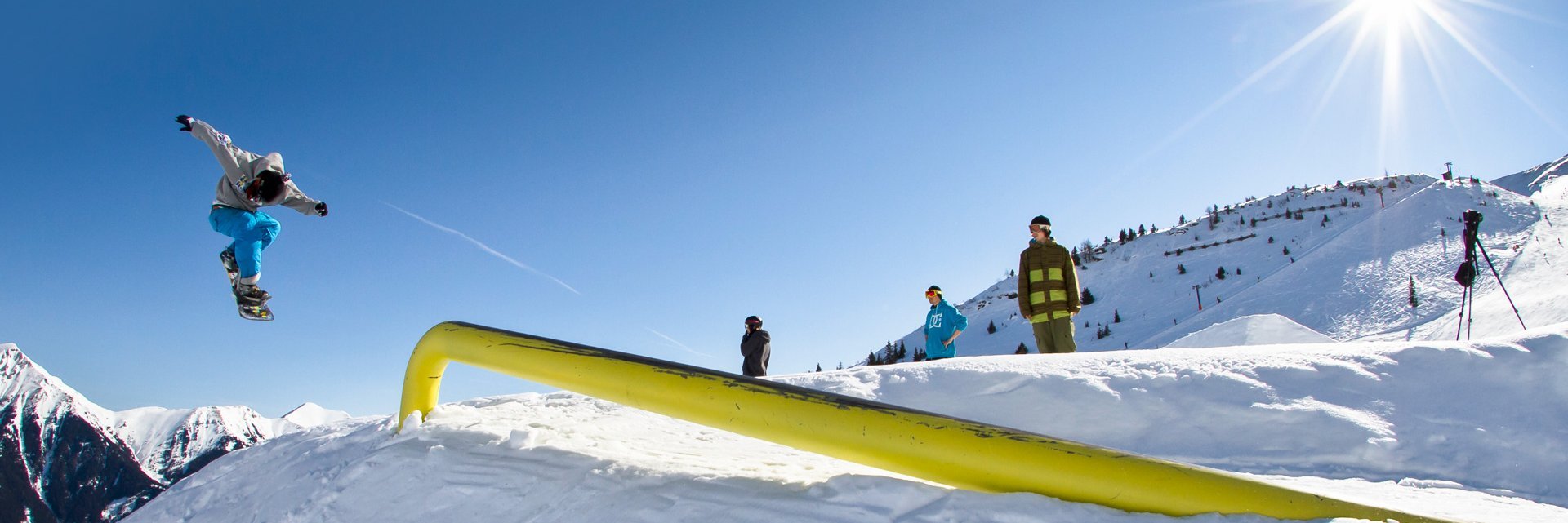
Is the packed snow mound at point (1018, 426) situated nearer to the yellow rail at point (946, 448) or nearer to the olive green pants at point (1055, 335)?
the yellow rail at point (946, 448)

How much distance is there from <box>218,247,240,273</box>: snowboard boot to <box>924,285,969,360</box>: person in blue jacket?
6089 mm

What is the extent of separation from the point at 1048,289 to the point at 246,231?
6.44 m

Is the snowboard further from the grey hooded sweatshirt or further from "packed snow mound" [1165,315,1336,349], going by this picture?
"packed snow mound" [1165,315,1336,349]

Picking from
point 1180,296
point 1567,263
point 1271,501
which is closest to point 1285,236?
point 1180,296

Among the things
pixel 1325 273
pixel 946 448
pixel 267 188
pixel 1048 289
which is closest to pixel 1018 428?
pixel 946 448

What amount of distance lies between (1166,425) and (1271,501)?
1904mm

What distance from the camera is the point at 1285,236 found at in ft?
97.8

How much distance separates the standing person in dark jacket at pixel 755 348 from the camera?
7.39 meters

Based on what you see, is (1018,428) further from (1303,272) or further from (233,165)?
(1303,272)

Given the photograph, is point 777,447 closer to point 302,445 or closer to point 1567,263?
point 302,445

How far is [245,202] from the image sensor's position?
498 cm

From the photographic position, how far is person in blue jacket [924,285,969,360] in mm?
7410

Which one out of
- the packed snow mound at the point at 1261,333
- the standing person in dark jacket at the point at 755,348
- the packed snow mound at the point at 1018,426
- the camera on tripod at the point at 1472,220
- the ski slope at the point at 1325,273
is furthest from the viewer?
the ski slope at the point at 1325,273

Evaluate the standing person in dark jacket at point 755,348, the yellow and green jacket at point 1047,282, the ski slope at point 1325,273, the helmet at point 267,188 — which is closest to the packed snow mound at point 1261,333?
the ski slope at point 1325,273
